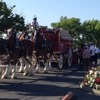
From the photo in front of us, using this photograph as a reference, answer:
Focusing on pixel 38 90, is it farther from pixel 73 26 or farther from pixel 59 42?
pixel 73 26

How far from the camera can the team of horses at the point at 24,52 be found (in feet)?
51.2

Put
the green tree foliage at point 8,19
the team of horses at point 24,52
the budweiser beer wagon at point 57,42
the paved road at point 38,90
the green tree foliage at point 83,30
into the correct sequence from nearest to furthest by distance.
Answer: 1. the paved road at point 38,90
2. the team of horses at point 24,52
3. the budweiser beer wagon at point 57,42
4. the green tree foliage at point 8,19
5. the green tree foliage at point 83,30

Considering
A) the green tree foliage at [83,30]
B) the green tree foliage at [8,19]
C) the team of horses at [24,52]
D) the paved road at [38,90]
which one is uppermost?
the green tree foliage at [83,30]

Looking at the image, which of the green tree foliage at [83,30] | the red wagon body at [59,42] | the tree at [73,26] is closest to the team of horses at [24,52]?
the red wagon body at [59,42]

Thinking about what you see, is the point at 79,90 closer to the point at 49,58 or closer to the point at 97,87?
the point at 97,87

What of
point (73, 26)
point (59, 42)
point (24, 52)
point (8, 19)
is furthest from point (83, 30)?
point (24, 52)

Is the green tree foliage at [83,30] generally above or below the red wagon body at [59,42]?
above

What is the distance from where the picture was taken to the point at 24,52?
1728 centimetres

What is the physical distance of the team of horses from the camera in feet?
51.2

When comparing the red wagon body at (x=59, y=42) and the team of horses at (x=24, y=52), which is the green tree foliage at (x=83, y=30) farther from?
the team of horses at (x=24, y=52)

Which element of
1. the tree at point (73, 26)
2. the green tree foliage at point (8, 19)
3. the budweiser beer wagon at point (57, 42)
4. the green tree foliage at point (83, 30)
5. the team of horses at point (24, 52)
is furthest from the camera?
the tree at point (73, 26)

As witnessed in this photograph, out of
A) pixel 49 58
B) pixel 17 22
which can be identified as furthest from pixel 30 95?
pixel 17 22

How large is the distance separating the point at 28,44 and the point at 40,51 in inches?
64.5

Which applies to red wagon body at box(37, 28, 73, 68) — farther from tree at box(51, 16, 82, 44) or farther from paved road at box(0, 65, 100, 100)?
tree at box(51, 16, 82, 44)
